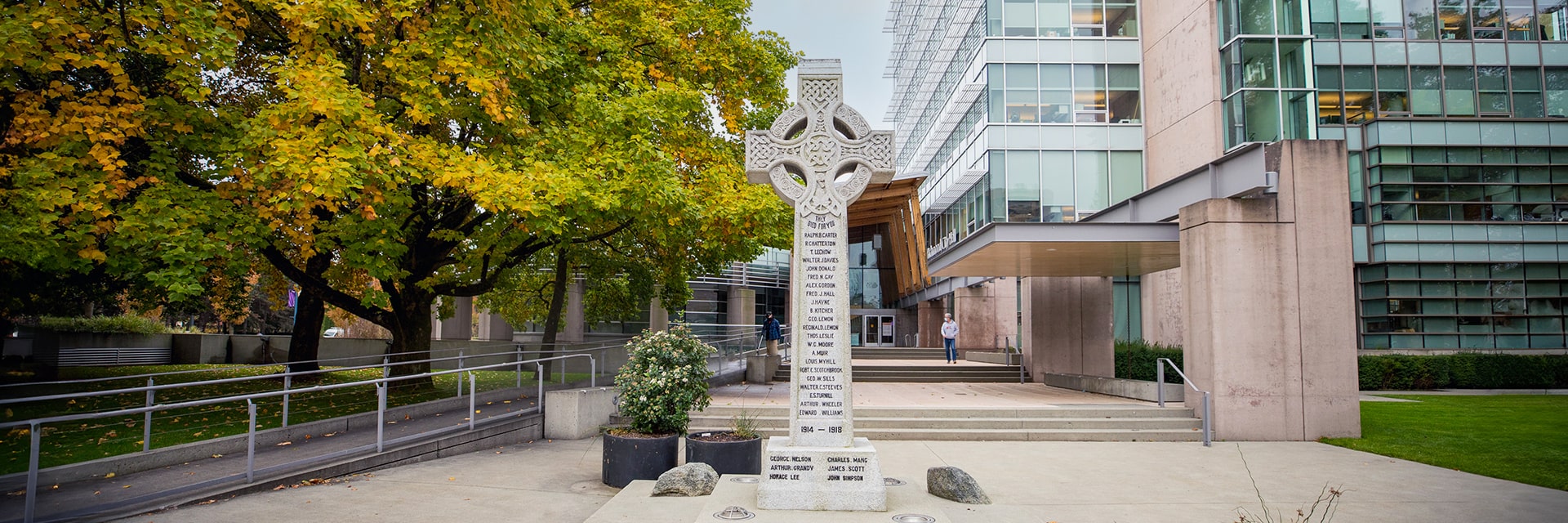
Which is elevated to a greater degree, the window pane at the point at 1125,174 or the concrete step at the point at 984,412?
the window pane at the point at 1125,174

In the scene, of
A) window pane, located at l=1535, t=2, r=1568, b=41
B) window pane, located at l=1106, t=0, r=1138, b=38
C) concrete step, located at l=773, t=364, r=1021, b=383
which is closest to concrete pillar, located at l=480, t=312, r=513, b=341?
concrete step, located at l=773, t=364, r=1021, b=383

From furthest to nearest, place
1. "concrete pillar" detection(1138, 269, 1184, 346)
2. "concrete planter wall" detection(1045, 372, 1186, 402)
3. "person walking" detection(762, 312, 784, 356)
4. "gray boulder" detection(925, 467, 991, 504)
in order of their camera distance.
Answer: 1. "concrete pillar" detection(1138, 269, 1184, 346)
2. "person walking" detection(762, 312, 784, 356)
3. "concrete planter wall" detection(1045, 372, 1186, 402)
4. "gray boulder" detection(925, 467, 991, 504)

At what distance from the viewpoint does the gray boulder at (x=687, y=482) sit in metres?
7.41

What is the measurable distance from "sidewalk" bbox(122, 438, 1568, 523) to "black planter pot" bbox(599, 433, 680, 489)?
19cm

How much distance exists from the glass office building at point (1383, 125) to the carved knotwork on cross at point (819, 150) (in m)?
21.1

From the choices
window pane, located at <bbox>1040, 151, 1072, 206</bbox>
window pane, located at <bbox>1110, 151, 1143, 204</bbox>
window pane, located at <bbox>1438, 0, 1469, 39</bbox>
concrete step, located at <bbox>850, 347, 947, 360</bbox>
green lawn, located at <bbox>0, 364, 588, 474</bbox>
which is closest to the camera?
green lawn, located at <bbox>0, 364, 588, 474</bbox>

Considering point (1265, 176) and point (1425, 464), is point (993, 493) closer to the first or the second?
point (1425, 464)

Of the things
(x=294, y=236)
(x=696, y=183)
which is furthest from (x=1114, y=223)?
(x=294, y=236)

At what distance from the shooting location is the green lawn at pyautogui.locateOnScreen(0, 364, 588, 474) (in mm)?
10719

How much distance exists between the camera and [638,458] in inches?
337

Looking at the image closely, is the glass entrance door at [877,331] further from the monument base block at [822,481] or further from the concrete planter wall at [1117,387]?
the monument base block at [822,481]

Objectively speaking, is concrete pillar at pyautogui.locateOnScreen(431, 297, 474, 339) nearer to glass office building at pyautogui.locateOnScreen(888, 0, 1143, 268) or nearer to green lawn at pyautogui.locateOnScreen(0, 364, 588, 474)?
green lawn at pyautogui.locateOnScreen(0, 364, 588, 474)

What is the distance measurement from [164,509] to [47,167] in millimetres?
4716

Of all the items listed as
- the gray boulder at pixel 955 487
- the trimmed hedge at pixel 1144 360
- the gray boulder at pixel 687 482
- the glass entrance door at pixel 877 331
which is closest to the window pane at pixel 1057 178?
the trimmed hedge at pixel 1144 360
